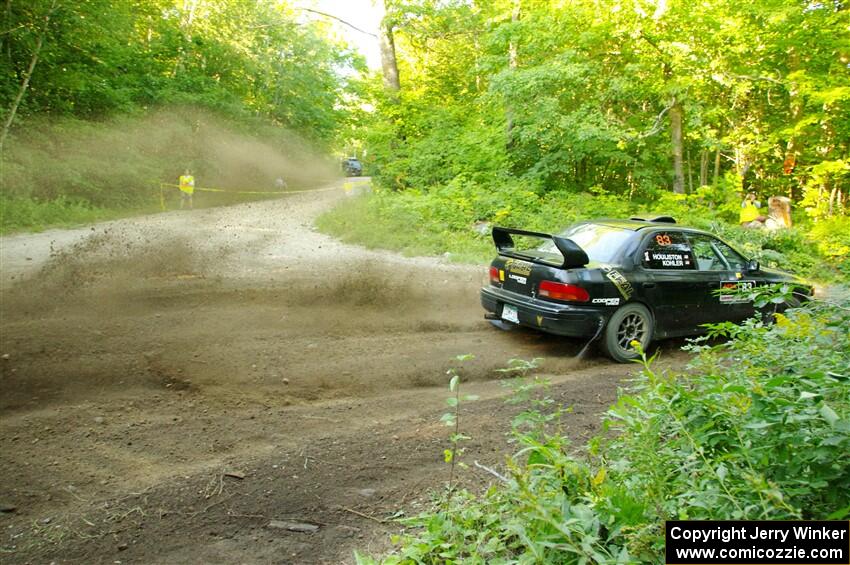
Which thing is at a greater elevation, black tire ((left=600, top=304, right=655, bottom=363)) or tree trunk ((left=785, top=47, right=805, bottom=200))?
tree trunk ((left=785, top=47, right=805, bottom=200))

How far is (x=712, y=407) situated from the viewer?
107 inches

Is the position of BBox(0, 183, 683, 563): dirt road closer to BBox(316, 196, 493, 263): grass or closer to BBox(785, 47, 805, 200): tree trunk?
BBox(316, 196, 493, 263): grass

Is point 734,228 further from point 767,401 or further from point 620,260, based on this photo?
point 767,401

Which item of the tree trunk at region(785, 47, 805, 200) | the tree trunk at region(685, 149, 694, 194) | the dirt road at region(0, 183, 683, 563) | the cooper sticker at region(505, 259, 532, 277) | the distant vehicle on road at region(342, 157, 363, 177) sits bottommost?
the dirt road at region(0, 183, 683, 563)

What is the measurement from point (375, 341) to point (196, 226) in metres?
11.3

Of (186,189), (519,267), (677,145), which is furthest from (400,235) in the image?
(186,189)

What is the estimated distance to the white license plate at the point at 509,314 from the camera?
6.88 meters

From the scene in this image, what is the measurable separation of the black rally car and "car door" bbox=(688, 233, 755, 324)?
1 centimetres

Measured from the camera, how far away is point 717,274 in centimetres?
721

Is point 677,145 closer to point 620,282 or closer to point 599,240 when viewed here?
point 599,240

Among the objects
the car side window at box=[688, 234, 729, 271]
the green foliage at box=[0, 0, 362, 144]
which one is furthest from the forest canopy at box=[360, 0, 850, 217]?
the car side window at box=[688, 234, 729, 271]

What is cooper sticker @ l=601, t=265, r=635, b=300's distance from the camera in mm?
6410

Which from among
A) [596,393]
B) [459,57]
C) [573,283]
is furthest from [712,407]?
[459,57]

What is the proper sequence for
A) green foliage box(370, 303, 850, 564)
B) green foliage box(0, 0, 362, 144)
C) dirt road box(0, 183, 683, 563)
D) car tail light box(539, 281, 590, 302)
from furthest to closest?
green foliage box(0, 0, 362, 144) → car tail light box(539, 281, 590, 302) → dirt road box(0, 183, 683, 563) → green foliage box(370, 303, 850, 564)
